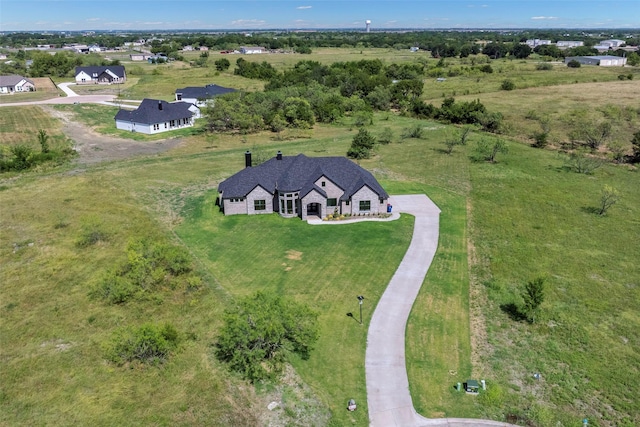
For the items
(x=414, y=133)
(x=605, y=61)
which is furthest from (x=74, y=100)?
(x=605, y=61)

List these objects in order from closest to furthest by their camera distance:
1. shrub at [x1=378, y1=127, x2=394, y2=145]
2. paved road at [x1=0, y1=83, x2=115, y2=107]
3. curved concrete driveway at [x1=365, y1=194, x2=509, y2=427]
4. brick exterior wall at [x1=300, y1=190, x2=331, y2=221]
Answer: curved concrete driveway at [x1=365, y1=194, x2=509, y2=427] < brick exterior wall at [x1=300, y1=190, x2=331, y2=221] < shrub at [x1=378, y1=127, x2=394, y2=145] < paved road at [x1=0, y1=83, x2=115, y2=107]

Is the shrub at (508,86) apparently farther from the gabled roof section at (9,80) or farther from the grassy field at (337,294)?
the gabled roof section at (9,80)

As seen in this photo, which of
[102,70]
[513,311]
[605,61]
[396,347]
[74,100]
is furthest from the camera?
[605,61]

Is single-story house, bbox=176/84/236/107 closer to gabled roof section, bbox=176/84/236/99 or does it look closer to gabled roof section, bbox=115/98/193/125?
gabled roof section, bbox=176/84/236/99

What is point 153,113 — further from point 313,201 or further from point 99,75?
point 99,75

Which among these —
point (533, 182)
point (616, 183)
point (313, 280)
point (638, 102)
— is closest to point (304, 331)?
point (313, 280)

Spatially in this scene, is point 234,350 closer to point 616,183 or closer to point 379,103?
point 616,183

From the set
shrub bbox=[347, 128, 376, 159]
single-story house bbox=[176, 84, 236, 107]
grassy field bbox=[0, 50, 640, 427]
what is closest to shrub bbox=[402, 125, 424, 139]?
shrub bbox=[347, 128, 376, 159]
